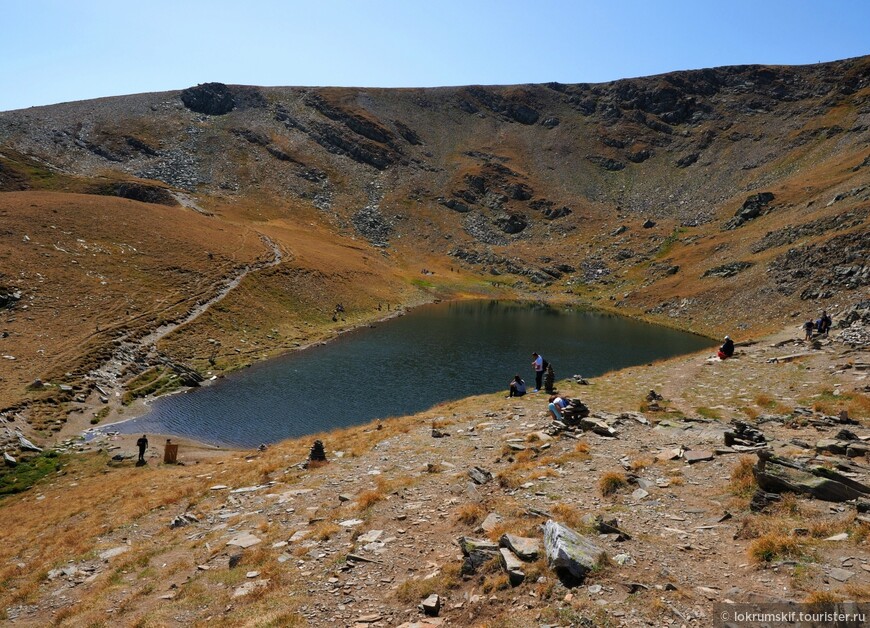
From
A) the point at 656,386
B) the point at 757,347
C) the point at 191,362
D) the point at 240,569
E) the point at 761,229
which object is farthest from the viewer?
the point at 761,229

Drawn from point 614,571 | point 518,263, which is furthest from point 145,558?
point 518,263

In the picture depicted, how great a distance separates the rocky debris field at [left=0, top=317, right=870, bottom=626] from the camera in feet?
31.6

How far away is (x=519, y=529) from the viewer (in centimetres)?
1255

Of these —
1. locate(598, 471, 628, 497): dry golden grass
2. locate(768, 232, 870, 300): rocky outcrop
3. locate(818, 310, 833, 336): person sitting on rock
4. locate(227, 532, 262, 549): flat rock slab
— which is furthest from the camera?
locate(768, 232, 870, 300): rocky outcrop

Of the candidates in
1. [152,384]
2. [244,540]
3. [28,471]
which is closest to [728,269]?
[152,384]

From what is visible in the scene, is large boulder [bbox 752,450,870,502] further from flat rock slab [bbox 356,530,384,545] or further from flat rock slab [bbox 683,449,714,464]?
flat rock slab [bbox 356,530,384,545]

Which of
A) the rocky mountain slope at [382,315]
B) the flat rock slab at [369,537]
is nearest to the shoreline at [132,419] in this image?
the rocky mountain slope at [382,315]

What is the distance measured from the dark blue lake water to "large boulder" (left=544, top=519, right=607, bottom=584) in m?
28.8

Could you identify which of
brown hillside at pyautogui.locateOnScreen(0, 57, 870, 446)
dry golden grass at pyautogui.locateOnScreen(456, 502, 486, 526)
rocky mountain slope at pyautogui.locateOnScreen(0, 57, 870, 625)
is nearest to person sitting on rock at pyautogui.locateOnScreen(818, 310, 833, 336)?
rocky mountain slope at pyautogui.locateOnScreen(0, 57, 870, 625)

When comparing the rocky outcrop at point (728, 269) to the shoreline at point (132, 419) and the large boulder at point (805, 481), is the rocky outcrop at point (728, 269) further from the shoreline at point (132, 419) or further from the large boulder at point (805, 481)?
the large boulder at point (805, 481)

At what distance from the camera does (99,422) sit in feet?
122

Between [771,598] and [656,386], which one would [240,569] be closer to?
[771,598]

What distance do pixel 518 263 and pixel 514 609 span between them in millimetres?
131665

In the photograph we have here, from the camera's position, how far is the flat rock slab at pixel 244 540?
15.6 m
